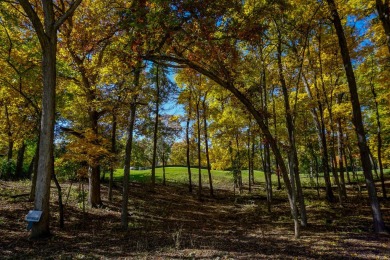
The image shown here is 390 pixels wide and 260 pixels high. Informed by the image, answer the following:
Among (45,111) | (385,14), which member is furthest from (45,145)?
(385,14)

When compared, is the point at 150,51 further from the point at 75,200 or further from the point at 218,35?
the point at 75,200

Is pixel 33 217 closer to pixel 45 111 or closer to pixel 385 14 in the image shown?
pixel 45 111

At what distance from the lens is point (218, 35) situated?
769 cm

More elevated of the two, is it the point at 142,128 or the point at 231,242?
the point at 142,128

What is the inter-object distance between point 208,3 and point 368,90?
16.0m

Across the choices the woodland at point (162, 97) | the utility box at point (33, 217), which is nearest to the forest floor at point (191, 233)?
the woodland at point (162, 97)

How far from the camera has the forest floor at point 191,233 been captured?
20.5 feet

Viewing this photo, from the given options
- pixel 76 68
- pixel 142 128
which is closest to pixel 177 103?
pixel 142 128

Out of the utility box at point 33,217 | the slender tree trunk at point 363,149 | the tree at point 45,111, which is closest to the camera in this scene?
the utility box at point 33,217

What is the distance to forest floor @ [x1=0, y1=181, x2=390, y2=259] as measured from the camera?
6.26 metres

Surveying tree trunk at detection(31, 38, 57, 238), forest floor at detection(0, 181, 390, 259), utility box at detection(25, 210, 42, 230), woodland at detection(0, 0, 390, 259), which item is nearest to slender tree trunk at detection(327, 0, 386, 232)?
woodland at detection(0, 0, 390, 259)

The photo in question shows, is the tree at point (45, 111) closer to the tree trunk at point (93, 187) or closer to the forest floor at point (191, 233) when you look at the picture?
the forest floor at point (191, 233)

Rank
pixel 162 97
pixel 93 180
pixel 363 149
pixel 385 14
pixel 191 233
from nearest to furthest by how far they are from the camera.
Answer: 1. pixel 385 14
2. pixel 363 149
3. pixel 191 233
4. pixel 93 180
5. pixel 162 97

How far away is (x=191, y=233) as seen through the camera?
9.37 m
